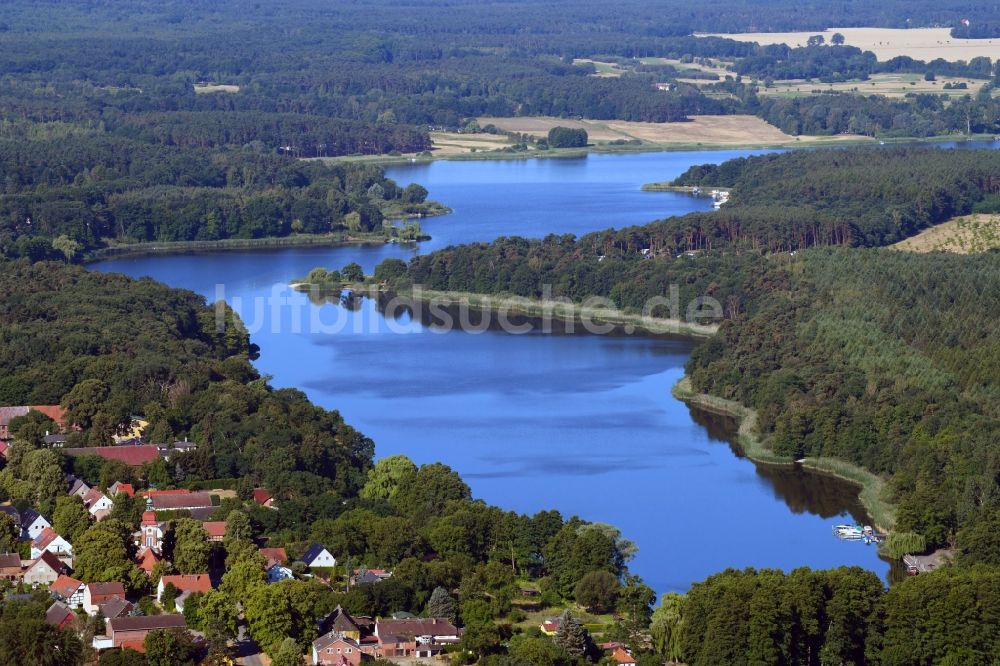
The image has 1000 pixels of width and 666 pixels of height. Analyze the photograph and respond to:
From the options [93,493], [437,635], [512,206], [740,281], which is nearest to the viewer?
[437,635]

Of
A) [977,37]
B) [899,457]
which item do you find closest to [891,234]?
[899,457]

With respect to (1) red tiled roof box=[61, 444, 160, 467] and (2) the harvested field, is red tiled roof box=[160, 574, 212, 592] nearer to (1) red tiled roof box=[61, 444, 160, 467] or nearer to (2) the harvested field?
(1) red tiled roof box=[61, 444, 160, 467]

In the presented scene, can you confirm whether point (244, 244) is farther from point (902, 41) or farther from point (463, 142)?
point (902, 41)

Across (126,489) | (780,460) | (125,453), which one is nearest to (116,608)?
(126,489)

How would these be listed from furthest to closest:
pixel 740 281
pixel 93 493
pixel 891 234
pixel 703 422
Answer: pixel 891 234
pixel 740 281
pixel 703 422
pixel 93 493

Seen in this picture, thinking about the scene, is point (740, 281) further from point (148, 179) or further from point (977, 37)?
point (977, 37)

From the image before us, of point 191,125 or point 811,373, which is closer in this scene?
point 811,373

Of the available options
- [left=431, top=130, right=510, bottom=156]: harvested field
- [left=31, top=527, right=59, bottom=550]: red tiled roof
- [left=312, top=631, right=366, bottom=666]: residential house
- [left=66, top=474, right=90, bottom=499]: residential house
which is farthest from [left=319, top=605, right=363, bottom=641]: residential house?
[left=431, top=130, right=510, bottom=156]: harvested field
